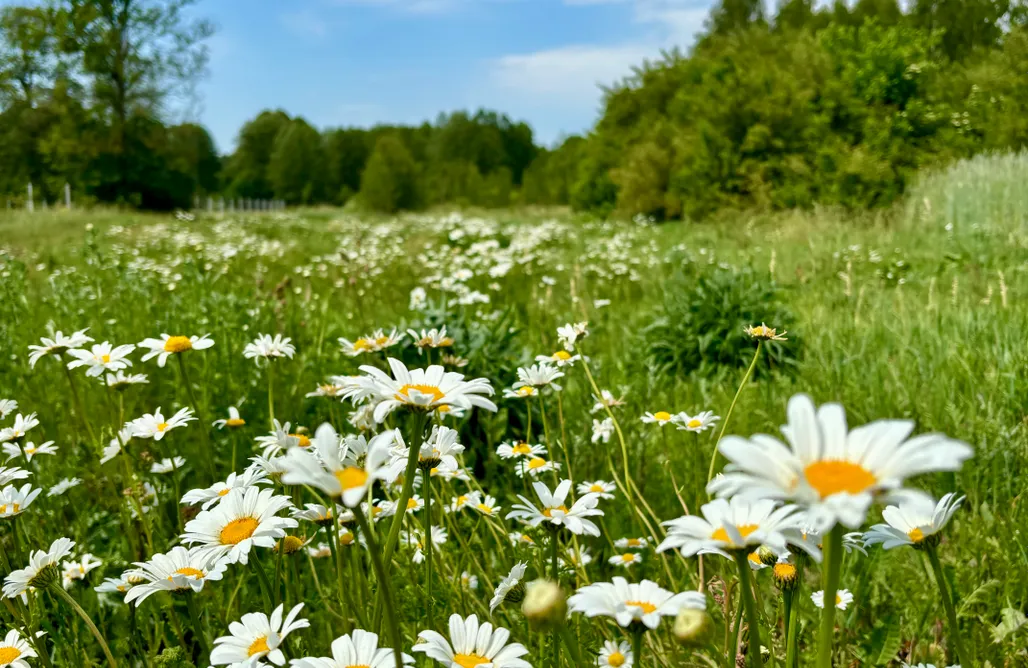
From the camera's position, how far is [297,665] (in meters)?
0.74

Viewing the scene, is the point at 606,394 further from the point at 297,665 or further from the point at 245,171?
the point at 245,171

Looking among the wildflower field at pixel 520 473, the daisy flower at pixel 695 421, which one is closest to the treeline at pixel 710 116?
the wildflower field at pixel 520 473

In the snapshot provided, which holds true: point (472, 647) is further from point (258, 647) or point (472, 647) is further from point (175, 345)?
point (175, 345)

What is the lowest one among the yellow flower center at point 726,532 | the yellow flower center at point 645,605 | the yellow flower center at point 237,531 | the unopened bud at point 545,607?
the yellow flower center at point 645,605

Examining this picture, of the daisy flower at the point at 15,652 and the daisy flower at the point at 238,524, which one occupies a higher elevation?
the daisy flower at the point at 238,524

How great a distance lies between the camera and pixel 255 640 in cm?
89

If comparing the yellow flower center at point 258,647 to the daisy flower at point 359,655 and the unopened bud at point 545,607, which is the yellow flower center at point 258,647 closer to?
the daisy flower at point 359,655

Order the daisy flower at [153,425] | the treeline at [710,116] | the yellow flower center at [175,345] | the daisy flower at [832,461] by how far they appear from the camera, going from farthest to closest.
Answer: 1. the treeline at [710,116]
2. the daisy flower at [153,425]
3. the yellow flower center at [175,345]
4. the daisy flower at [832,461]

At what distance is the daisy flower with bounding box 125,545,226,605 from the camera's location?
0.89 meters

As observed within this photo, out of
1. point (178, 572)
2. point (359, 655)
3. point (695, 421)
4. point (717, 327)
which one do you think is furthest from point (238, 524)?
point (717, 327)

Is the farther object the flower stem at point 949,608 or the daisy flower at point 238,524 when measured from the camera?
the daisy flower at point 238,524

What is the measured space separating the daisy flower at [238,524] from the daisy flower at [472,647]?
9.9 inches

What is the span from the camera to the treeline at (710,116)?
12.4 meters

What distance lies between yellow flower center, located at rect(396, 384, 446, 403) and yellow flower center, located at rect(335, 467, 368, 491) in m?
0.12
